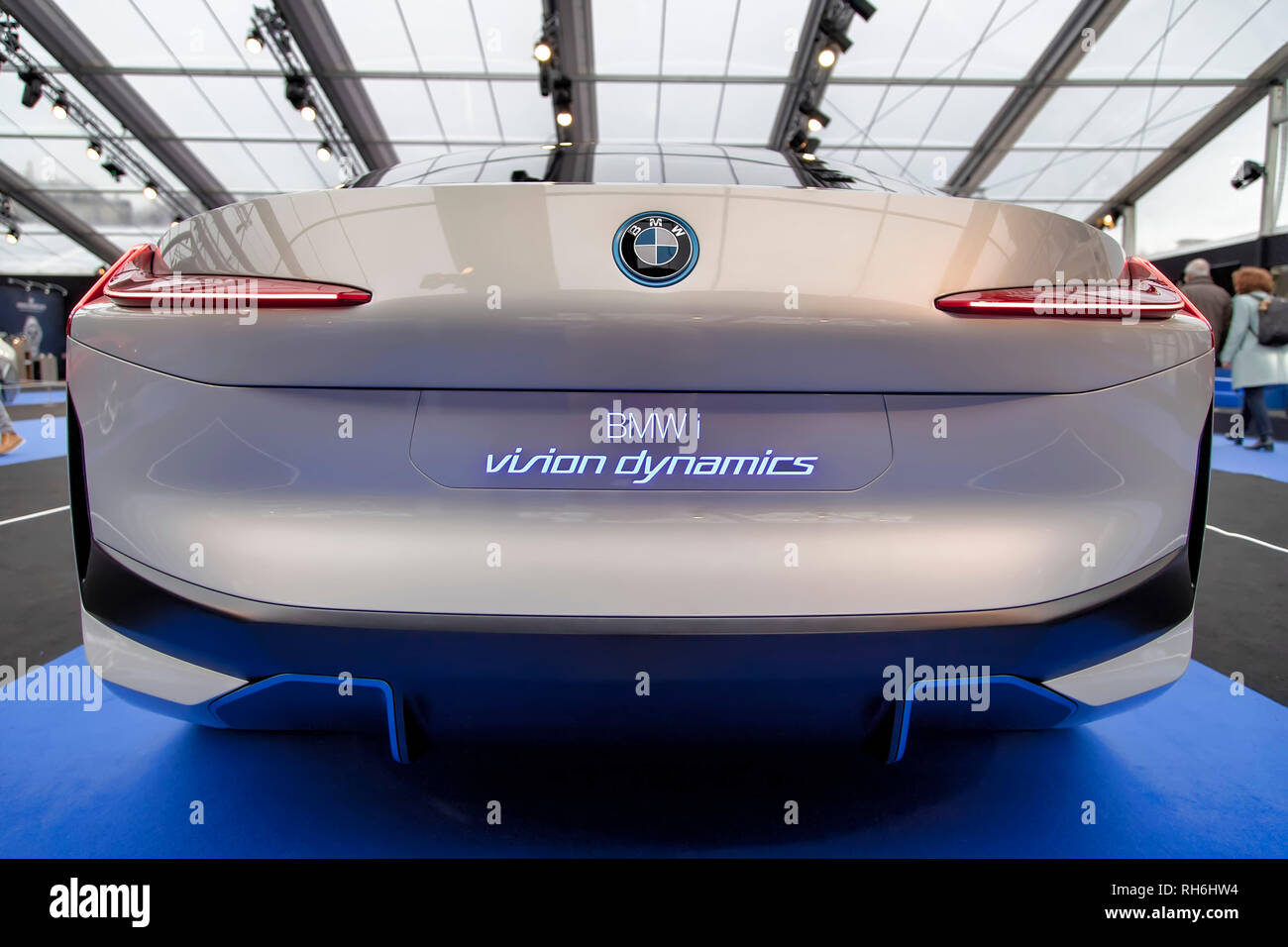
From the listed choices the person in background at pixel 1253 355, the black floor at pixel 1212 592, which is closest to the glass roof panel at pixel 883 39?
the person in background at pixel 1253 355

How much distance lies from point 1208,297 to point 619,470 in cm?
901

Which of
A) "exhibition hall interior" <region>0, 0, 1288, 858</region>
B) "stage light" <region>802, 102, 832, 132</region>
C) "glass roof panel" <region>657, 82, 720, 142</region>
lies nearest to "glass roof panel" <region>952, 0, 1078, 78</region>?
"stage light" <region>802, 102, 832, 132</region>

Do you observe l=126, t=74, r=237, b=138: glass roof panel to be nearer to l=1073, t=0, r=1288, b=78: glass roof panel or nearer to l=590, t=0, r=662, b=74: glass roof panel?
l=590, t=0, r=662, b=74: glass roof panel

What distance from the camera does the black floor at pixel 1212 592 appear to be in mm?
2184

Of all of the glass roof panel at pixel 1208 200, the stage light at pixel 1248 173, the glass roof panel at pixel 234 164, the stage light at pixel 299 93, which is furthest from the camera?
the glass roof panel at pixel 234 164

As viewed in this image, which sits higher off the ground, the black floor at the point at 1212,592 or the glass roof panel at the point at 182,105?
the glass roof panel at the point at 182,105

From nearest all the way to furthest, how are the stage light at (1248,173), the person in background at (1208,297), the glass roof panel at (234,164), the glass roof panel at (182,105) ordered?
the person in background at (1208,297), the stage light at (1248,173), the glass roof panel at (182,105), the glass roof panel at (234,164)

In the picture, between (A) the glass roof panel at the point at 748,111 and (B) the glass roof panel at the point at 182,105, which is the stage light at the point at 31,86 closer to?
(B) the glass roof panel at the point at 182,105

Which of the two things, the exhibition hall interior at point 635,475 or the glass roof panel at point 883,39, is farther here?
the glass roof panel at point 883,39

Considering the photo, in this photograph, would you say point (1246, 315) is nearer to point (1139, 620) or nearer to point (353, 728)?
point (1139, 620)

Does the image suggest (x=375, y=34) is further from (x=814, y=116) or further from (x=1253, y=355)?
(x=1253, y=355)

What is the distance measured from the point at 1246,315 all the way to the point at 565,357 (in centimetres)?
894

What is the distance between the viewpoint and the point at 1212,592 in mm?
2793
